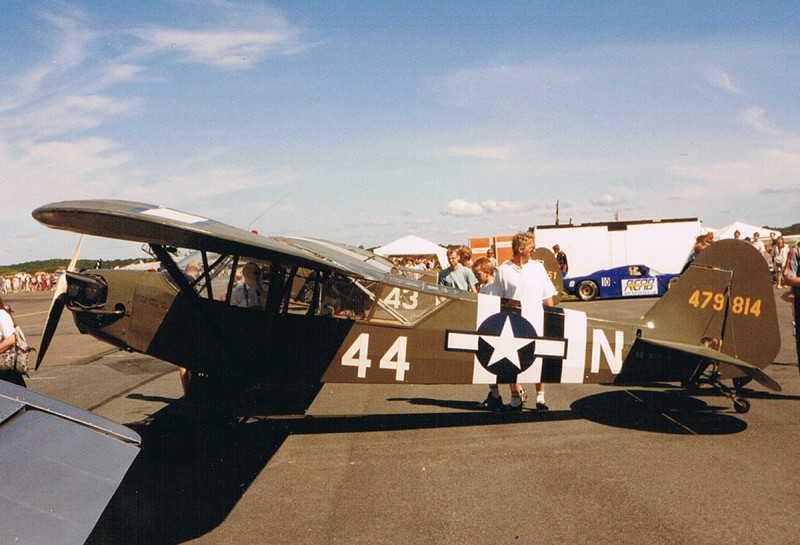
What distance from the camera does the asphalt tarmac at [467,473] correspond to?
3375 millimetres

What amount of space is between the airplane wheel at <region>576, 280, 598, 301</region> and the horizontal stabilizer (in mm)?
15958

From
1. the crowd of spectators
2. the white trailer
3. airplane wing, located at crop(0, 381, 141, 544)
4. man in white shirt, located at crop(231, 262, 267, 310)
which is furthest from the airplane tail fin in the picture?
the crowd of spectators

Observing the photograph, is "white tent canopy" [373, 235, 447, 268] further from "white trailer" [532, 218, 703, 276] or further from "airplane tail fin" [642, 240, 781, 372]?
"airplane tail fin" [642, 240, 781, 372]

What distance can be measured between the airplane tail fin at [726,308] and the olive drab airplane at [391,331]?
0.01m

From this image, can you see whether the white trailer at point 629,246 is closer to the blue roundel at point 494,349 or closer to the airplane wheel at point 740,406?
the airplane wheel at point 740,406

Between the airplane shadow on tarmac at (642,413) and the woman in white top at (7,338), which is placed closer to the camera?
the woman in white top at (7,338)

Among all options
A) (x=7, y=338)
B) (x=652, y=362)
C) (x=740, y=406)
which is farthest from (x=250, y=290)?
(x=740, y=406)

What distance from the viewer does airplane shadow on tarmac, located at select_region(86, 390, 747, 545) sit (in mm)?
3646

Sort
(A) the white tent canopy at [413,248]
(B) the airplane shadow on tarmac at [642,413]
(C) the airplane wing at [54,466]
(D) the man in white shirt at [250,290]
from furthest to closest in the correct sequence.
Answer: (A) the white tent canopy at [413,248], (D) the man in white shirt at [250,290], (B) the airplane shadow on tarmac at [642,413], (C) the airplane wing at [54,466]

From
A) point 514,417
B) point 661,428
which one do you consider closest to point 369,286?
point 514,417

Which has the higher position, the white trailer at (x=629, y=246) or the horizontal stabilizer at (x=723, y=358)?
the white trailer at (x=629, y=246)

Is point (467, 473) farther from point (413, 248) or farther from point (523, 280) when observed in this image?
point (413, 248)

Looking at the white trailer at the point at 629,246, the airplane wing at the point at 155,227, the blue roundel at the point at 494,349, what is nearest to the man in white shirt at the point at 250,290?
the airplane wing at the point at 155,227

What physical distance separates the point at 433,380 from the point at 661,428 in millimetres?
2239
